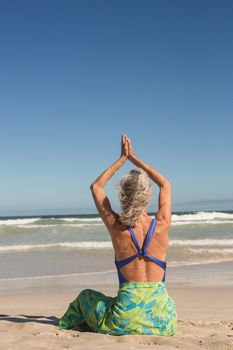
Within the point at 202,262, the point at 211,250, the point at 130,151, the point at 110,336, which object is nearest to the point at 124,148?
the point at 130,151

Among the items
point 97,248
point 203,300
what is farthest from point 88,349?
point 97,248

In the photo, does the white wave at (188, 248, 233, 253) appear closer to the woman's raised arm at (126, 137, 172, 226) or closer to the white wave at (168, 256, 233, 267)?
the white wave at (168, 256, 233, 267)

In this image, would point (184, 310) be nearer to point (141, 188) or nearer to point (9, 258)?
point (141, 188)

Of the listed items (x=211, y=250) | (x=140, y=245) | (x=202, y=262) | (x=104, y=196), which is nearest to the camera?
(x=140, y=245)

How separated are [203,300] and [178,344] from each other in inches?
133

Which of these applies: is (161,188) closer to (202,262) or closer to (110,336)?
(110,336)

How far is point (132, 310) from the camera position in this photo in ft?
12.6

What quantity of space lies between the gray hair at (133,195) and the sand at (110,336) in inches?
43.3

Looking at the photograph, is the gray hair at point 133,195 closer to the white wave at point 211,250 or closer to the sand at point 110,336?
the sand at point 110,336

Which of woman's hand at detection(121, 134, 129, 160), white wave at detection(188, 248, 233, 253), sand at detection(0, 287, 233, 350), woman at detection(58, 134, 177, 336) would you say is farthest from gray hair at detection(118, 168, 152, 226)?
white wave at detection(188, 248, 233, 253)

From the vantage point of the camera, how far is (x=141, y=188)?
11.8ft

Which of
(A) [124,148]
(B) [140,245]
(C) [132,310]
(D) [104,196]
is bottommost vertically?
(C) [132,310]

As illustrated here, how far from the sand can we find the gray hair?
1.10 meters

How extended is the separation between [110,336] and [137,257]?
2.66 ft
